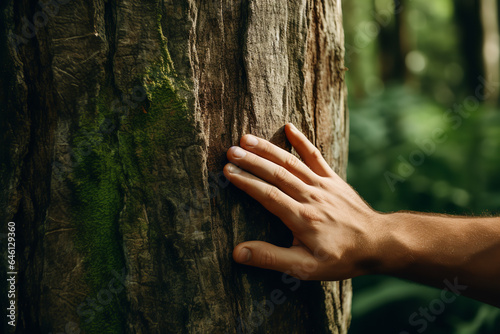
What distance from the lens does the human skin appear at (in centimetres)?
133

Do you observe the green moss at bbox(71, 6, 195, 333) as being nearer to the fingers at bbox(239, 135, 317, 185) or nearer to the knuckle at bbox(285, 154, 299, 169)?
the fingers at bbox(239, 135, 317, 185)

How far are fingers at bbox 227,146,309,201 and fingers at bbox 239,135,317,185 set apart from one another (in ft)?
0.10

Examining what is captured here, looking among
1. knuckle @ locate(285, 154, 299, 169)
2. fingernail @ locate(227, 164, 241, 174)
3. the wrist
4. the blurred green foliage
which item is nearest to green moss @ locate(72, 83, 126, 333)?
fingernail @ locate(227, 164, 241, 174)

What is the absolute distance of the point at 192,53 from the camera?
1.30 meters

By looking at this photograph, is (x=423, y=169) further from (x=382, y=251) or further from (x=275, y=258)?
(x=275, y=258)

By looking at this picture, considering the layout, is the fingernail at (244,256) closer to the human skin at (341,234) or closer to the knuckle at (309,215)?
the human skin at (341,234)

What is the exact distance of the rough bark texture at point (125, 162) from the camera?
4.12 ft

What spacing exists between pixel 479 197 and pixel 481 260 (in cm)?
285

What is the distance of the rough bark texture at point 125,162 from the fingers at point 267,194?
60mm

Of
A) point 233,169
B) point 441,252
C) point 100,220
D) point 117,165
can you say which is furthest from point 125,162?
point 441,252

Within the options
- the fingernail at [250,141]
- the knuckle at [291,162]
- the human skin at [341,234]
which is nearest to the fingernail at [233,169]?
the human skin at [341,234]

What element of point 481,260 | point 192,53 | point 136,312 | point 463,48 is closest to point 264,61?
point 192,53

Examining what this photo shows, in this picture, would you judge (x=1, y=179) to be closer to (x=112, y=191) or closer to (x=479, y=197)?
(x=112, y=191)

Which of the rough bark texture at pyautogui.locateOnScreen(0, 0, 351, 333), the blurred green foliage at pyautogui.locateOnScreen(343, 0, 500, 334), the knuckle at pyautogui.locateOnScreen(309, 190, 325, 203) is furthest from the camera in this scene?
the blurred green foliage at pyautogui.locateOnScreen(343, 0, 500, 334)
